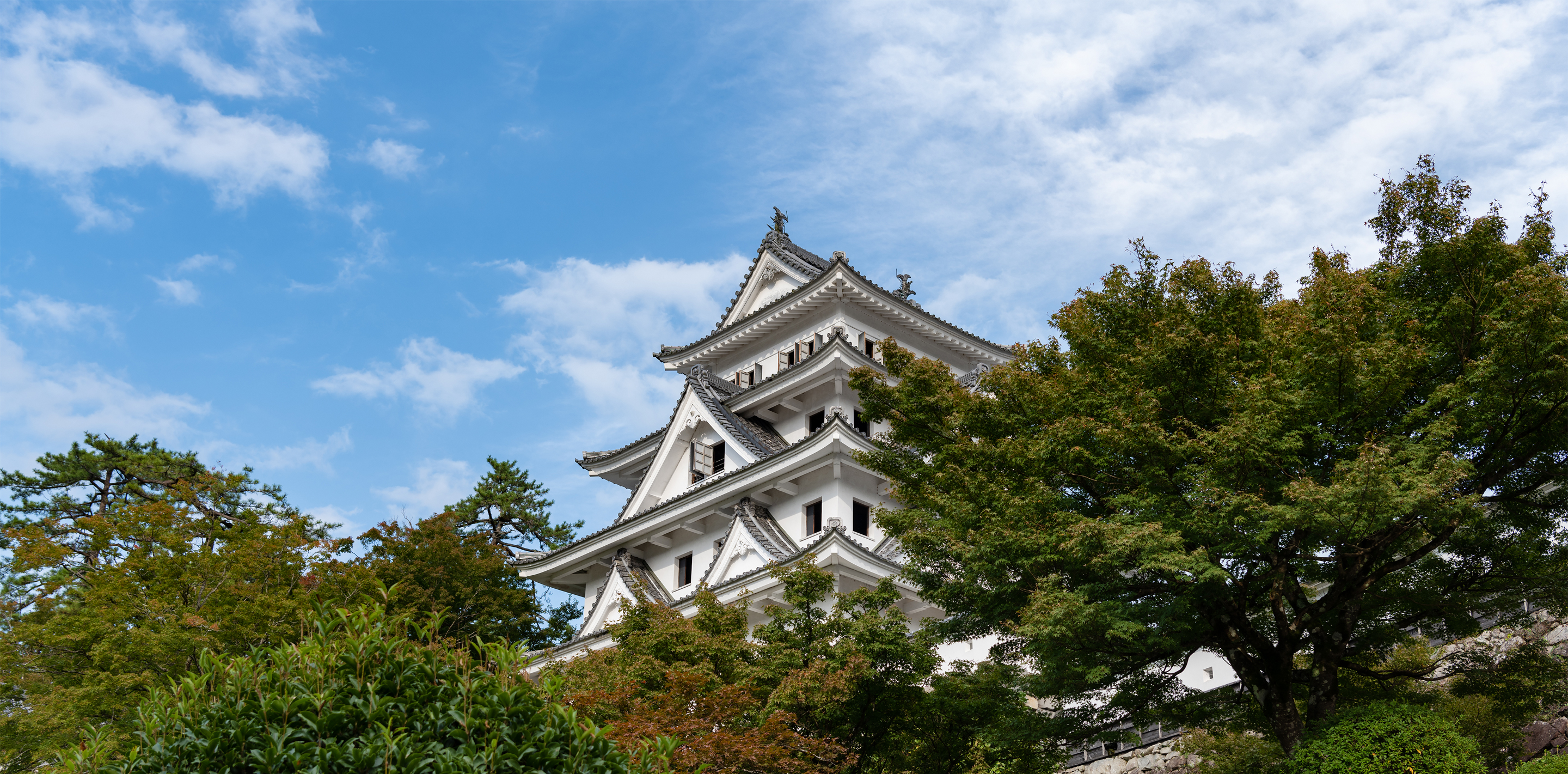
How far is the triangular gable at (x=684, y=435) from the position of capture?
31.6 metres

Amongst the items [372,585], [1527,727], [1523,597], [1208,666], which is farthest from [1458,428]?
[372,585]

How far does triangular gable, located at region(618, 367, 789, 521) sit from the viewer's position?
31.6 meters

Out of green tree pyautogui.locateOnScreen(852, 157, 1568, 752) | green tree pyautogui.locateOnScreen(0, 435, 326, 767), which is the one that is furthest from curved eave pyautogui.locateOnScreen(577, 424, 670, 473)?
green tree pyautogui.locateOnScreen(852, 157, 1568, 752)

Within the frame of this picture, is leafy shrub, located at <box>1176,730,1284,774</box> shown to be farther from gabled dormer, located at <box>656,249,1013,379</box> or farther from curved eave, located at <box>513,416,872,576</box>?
gabled dormer, located at <box>656,249,1013,379</box>

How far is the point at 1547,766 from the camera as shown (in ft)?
47.9

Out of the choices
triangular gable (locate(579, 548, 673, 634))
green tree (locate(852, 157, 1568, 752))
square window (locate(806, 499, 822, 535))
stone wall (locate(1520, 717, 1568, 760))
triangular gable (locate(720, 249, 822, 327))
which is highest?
triangular gable (locate(720, 249, 822, 327))

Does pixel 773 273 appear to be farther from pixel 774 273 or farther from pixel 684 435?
pixel 684 435

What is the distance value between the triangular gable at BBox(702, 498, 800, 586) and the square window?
72 centimetres

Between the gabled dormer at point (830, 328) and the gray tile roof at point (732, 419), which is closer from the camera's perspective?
the gray tile roof at point (732, 419)

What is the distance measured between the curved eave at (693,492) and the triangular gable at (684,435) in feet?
1.61

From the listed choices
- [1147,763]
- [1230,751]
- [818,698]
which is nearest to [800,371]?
[1147,763]

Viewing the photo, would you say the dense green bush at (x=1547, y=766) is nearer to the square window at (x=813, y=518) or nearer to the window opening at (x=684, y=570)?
the square window at (x=813, y=518)

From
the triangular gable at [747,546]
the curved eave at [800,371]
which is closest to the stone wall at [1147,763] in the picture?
the triangular gable at [747,546]

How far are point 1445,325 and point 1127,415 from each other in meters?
4.23
